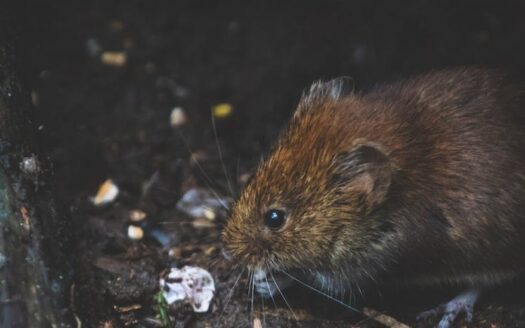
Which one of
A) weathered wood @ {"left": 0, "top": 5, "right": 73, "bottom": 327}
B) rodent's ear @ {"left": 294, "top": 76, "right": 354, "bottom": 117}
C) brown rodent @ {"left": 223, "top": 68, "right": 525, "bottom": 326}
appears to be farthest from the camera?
rodent's ear @ {"left": 294, "top": 76, "right": 354, "bottom": 117}

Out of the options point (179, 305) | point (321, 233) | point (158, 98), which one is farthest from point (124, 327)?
point (158, 98)

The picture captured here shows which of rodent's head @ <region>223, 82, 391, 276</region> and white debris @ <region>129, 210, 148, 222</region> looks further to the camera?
white debris @ <region>129, 210, 148, 222</region>

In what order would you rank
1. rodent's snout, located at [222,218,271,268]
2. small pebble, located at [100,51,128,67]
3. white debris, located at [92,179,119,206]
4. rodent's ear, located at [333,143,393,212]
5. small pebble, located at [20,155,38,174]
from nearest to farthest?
small pebble, located at [20,155,38,174] < rodent's ear, located at [333,143,393,212] < rodent's snout, located at [222,218,271,268] < white debris, located at [92,179,119,206] < small pebble, located at [100,51,128,67]

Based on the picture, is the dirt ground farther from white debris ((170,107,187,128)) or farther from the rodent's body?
the rodent's body

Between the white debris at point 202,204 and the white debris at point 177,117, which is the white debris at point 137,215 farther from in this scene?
the white debris at point 177,117

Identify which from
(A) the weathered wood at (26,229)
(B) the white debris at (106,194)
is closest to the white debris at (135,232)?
(B) the white debris at (106,194)

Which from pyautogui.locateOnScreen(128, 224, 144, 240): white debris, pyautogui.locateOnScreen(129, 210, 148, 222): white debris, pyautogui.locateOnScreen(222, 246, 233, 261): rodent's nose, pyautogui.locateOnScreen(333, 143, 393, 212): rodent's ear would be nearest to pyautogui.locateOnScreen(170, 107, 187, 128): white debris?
pyautogui.locateOnScreen(129, 210, 148, 222): white debris

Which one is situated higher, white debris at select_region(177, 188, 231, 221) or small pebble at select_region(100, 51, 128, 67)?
small pebble at select_region(100, 51, 128, 67)
